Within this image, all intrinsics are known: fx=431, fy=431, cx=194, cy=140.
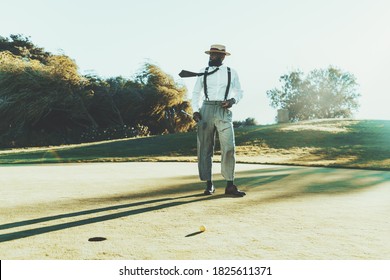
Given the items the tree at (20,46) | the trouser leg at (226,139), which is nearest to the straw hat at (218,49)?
the trouser leg at (226,139)

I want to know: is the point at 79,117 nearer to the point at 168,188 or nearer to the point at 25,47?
the point at 25,47

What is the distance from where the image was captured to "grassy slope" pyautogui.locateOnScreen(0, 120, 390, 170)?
14.9 metres

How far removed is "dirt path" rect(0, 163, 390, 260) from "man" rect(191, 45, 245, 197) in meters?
0.39

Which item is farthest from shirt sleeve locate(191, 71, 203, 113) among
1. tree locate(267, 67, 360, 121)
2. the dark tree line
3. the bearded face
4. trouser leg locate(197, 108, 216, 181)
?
tree locate(267, 67, 360, 121)

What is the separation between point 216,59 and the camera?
5.43 meters

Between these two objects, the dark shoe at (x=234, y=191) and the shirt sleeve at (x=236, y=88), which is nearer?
the dark shoe at (x=234, y=191)

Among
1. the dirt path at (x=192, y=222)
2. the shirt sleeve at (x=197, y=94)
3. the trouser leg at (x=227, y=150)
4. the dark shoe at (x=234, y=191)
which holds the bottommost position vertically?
the dirt path at (x=192, y=222)

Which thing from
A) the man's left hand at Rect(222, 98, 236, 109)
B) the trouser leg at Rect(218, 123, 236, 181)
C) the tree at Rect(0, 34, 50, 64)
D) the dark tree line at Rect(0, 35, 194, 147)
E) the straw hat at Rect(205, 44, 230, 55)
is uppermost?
the tree at Rect(0, 34, 50, 64)

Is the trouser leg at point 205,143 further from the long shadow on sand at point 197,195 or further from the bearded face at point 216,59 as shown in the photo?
the bearded face at point 216,59

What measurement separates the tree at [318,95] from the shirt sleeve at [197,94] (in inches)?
1869

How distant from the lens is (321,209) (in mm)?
3916

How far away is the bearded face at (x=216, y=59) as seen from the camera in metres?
5.42

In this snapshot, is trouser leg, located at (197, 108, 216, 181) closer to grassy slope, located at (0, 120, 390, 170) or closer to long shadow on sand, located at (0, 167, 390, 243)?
long shadow on sand, located at (0, 167, 390, 243)

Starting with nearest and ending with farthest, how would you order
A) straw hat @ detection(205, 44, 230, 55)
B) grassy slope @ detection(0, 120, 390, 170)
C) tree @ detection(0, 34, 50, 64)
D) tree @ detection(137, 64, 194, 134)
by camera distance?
straw hat @ detection(205, 44, 230, 55) < grassy slope @ detection(0, 120, 390, 170) < tree @ detection(137, 64, 194, 134) < tree @ detection(0, 34, 50, 64)
